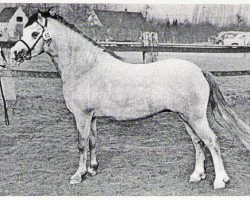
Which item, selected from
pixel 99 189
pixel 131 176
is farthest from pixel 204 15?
pixel 99 189

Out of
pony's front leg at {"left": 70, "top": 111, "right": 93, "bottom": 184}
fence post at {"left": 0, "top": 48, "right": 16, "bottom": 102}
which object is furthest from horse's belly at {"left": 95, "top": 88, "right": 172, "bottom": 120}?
fence post at {"left": 0, "top": 48, "right": 16, "bottom": 102}

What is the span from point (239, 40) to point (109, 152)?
156cm

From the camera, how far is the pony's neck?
271 cm

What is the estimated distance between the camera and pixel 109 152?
3.10m

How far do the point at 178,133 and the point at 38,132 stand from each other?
1.25m

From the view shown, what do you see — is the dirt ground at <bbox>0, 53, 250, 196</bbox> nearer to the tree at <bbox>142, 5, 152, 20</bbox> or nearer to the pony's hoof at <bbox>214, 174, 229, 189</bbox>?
the pony's hoof at <bbox>214, 174, 229, 189</bbox>

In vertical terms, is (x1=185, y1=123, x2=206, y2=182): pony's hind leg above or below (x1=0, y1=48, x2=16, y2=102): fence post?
below

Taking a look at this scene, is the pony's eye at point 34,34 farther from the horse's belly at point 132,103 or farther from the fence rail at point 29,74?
the horse's belly at point 132,103

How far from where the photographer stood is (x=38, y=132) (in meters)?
3.18

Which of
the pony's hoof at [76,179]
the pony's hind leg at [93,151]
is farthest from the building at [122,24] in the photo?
the pony's hoof at [76,179]

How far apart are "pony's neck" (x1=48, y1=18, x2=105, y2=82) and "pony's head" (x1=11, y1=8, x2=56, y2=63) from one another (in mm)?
52

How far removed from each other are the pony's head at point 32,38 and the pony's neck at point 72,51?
2.0 inches

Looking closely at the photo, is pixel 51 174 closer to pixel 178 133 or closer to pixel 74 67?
pixel 74 67

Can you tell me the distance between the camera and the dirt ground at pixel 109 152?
9.37ft
